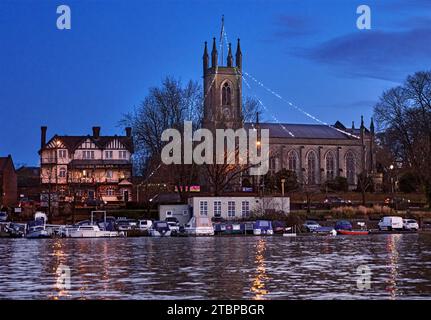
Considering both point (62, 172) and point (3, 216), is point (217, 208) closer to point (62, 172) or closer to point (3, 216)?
point (3, 216)

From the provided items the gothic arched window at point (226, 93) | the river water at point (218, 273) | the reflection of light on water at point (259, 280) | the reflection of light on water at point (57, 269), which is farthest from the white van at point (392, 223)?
the gothic arched window at point (226, 93)

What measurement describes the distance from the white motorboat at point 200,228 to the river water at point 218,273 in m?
19.8

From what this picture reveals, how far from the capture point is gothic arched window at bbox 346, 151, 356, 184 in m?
150

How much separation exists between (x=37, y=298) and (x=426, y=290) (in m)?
11.6

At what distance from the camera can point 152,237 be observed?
66.4 m

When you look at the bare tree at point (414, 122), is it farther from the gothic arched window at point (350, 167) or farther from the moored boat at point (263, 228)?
the gothic arched window at point (350, 167)

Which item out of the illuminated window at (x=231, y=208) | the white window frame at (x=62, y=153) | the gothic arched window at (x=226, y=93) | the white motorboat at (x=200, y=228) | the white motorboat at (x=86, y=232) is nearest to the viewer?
the white motorboat at (x=86, y=232)

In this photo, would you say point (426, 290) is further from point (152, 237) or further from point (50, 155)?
point (50, 155)

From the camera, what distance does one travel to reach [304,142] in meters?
148

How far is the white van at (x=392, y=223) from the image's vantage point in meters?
73.4

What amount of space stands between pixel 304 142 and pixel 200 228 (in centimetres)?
8243

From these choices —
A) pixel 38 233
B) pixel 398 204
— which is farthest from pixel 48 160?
pixel 38 233
